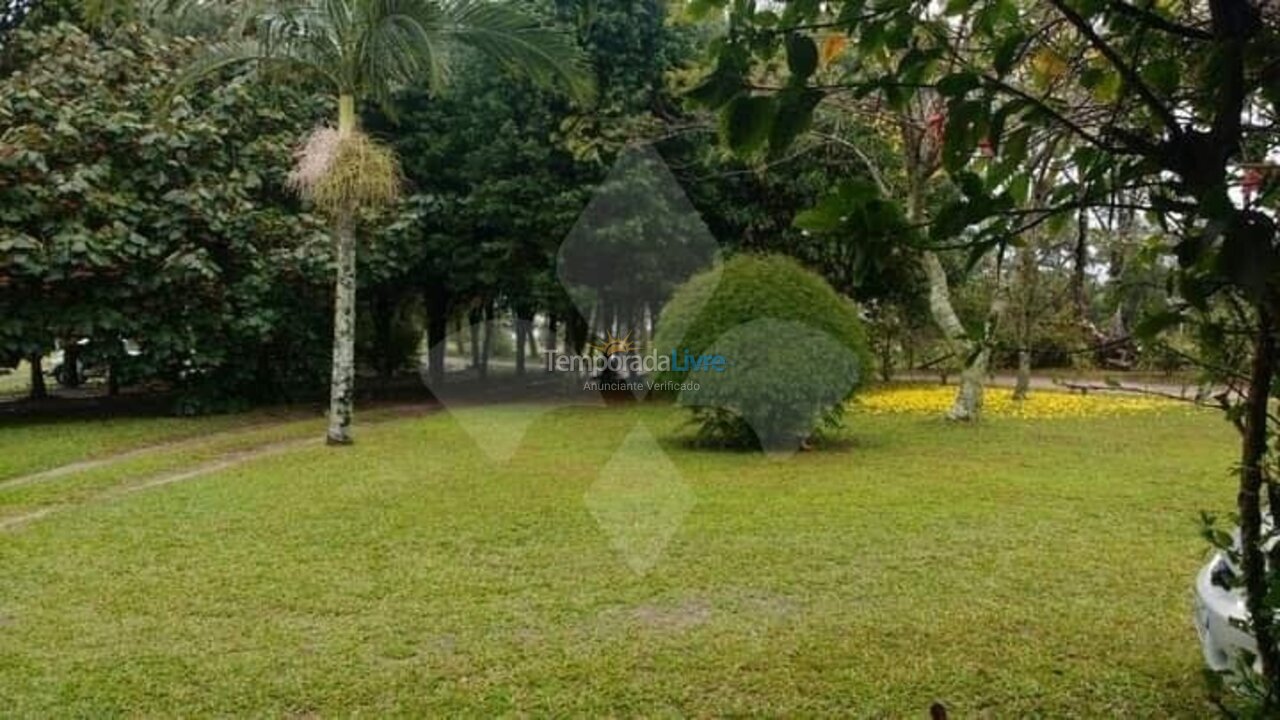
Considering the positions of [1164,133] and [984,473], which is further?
[984,473]

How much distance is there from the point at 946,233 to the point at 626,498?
547 cm

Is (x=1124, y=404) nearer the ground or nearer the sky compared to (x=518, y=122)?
nearer the ground

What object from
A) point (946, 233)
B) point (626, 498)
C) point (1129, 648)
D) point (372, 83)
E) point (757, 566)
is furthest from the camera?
point (372, 83)

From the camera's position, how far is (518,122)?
44.9 feet

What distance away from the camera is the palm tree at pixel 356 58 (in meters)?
8.30

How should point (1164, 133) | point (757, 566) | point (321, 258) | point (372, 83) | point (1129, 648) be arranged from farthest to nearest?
1. point (321, 258)
2. point (372, 83)
3. point (757, 566)
4. point (1129, 648)
5. point (1164, 133)

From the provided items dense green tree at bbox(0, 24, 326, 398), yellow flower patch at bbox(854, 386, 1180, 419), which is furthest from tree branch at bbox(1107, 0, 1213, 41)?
dense green tree at bbox(0, 24, 326, 398)

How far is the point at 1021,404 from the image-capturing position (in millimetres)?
13070

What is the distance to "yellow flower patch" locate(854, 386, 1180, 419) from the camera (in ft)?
39.4

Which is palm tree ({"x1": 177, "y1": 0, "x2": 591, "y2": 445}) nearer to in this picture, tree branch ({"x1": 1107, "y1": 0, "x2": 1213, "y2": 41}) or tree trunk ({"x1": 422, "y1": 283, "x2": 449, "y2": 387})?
tree trunk ({"x1": 422, "y1": 283, "x2": 449, "y2": 387})

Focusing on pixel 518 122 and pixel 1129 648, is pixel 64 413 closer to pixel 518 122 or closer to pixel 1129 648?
pixel 518 122

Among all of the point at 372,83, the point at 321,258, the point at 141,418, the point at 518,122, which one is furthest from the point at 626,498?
→ the point at 518,122

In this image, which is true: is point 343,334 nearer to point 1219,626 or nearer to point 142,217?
point 142,217

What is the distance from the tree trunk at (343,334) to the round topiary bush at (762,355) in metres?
3.11
